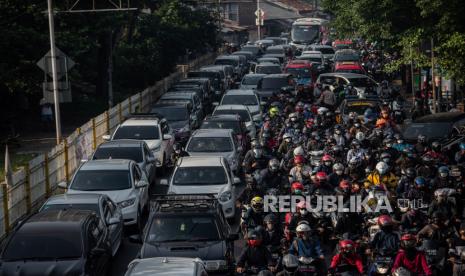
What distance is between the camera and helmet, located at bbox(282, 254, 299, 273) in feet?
47.2

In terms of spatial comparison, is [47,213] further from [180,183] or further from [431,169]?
[431,169]

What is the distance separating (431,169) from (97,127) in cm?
1386

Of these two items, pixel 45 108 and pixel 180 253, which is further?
pixel 45 108

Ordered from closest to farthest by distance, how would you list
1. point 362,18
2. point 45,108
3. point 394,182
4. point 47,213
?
point 47,213
point 394,182
point 362,18
point 45,108

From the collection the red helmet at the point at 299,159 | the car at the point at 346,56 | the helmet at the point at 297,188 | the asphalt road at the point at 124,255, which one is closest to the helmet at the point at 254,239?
the helmet at the point at 297,188

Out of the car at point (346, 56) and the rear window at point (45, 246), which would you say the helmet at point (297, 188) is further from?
the car at point (346, 56)

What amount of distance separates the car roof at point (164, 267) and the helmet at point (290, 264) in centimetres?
135

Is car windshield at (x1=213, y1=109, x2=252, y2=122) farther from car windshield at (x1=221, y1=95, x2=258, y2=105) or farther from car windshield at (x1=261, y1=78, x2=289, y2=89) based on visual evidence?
car windshield at (x1=261, y1=78, x2=289, y2=89)

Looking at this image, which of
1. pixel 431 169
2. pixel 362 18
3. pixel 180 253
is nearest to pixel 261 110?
pixel 362 18

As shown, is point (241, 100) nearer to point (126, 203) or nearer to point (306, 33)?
point (126, 203)

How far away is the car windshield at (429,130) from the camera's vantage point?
→ 29.4 meters

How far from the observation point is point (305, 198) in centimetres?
1973

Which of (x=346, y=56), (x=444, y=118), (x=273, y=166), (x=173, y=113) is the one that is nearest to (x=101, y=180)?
(x=273, y=166)

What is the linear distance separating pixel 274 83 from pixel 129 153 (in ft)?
62.8
